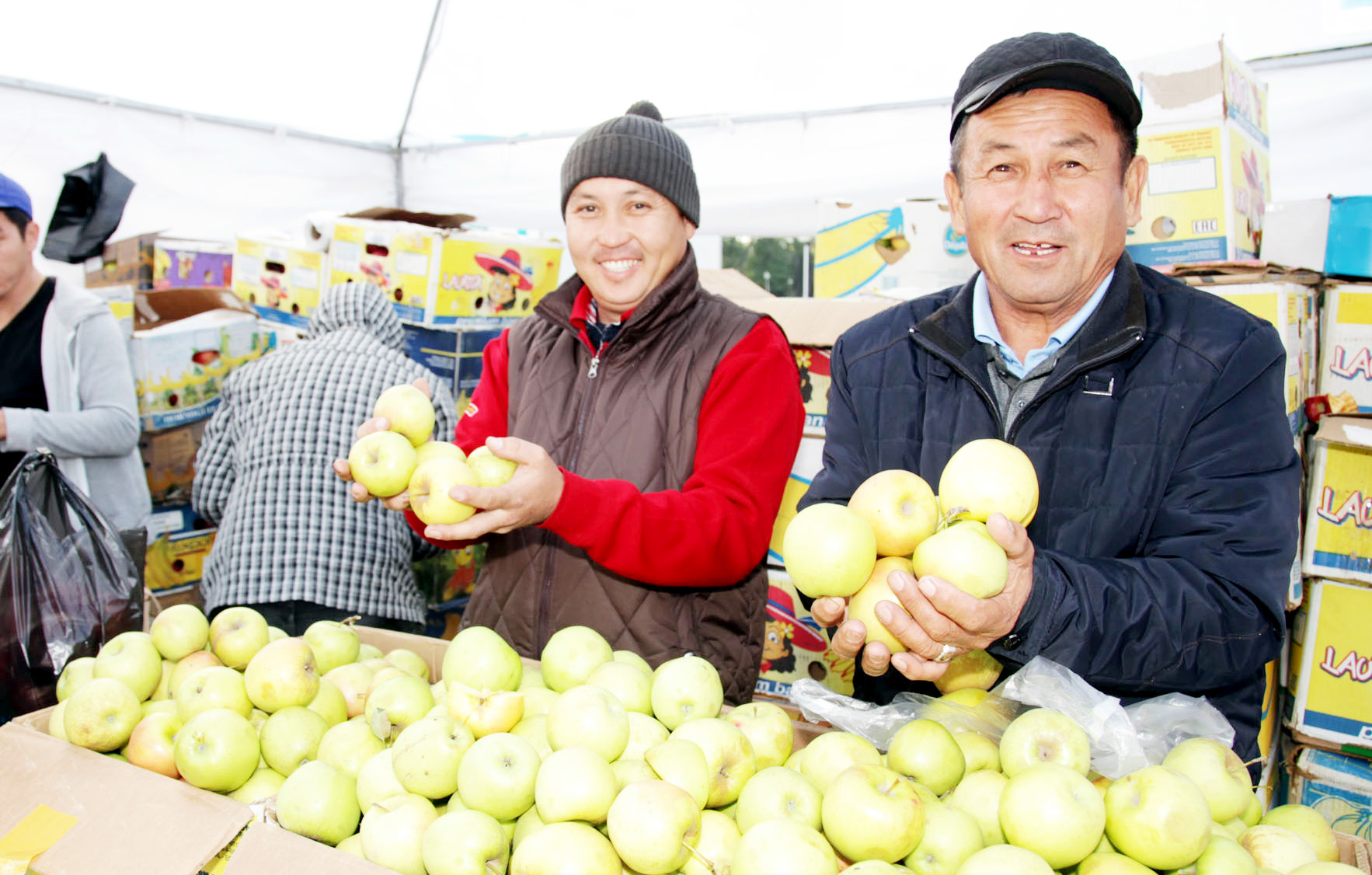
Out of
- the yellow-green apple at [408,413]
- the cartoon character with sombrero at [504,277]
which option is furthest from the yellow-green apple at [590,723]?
the cartoon character with sombrero at [504,277]

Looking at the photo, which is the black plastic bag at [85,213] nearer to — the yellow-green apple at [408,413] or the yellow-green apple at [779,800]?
the yellow-green apple at [408,413]

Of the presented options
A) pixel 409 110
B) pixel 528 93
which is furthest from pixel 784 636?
pixel 409 110

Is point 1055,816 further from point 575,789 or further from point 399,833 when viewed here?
point 399,833

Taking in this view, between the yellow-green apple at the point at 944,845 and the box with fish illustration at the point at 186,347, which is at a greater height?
the box with fish illustration at the point at 186,347

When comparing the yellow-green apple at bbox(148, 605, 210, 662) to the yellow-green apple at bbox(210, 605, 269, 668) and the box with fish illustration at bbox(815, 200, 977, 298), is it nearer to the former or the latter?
the yellow-green apple at bbox(210, 605, 269, 668)

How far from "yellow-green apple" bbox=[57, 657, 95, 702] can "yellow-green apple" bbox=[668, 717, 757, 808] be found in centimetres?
142

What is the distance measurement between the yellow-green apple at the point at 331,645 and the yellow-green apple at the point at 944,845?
1377mm

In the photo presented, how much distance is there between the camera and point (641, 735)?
5.18 ft

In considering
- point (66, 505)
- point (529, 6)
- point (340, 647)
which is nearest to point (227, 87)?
point (529, 6)

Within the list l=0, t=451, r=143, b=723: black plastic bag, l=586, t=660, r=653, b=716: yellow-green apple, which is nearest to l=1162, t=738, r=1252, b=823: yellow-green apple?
l=586, t=660, r=653, b=716: yellow-green apple

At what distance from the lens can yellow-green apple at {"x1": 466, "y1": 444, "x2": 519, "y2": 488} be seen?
1.96 m

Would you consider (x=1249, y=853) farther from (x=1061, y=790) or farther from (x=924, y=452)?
(x=924, y=452)

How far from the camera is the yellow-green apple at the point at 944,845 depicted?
50.6 inches

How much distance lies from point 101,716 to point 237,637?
Answer: 0.31m
